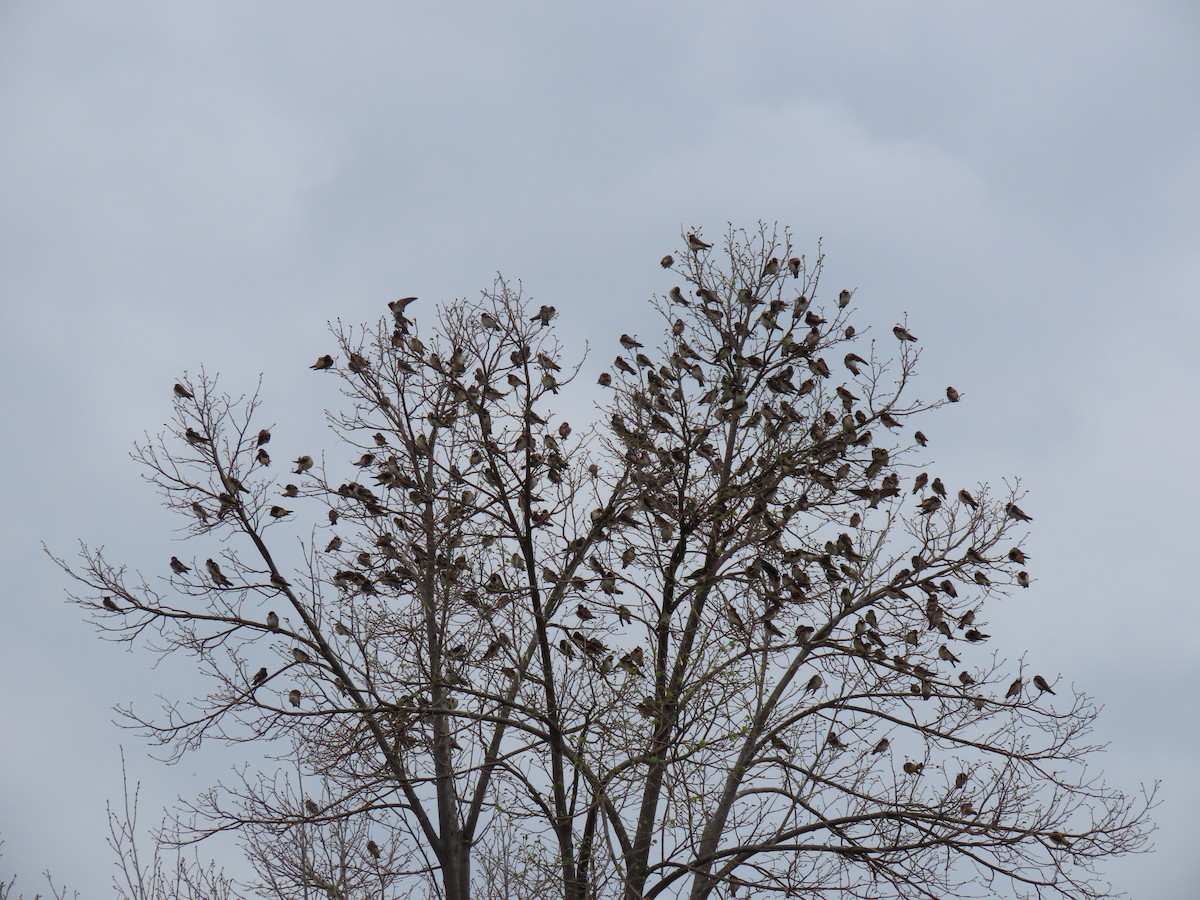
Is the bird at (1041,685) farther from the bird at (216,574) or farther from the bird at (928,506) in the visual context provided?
the bird at (216,574)

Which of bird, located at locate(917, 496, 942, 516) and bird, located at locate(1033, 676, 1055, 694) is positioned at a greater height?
bird, located at locate(917, 496, 942, 516)

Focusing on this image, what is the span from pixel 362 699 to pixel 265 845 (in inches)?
122

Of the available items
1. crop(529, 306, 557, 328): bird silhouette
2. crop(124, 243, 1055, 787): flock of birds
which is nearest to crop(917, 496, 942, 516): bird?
crop(124, 243, 1055, 787): flock of birds

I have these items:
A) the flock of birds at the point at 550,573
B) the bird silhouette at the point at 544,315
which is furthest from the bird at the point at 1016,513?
the bird silhouette at the point at 544,315

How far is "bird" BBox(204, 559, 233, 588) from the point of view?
41.2 feet

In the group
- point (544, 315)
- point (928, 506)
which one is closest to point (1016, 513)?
point (928, 506)

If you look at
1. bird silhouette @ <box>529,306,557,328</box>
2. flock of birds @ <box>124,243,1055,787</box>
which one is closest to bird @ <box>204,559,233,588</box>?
flock of birds @ <box>124,243,1055,787</box>

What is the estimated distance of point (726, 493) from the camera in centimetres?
1282

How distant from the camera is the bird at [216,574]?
1255 centimetres

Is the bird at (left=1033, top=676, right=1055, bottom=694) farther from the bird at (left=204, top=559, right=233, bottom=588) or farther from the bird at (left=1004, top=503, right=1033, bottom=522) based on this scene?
the bird at (left=204, top=559, right=233, bottom=588)

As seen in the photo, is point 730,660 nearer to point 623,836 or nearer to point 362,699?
point 623,836

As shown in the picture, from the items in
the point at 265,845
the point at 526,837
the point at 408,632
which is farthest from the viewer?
the point at 265,845

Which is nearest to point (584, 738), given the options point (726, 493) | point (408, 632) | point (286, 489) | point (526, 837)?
point (526, 837)

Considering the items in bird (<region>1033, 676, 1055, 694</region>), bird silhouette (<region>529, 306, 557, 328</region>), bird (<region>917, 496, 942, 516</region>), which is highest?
bird silhouette (<region>529, 306, 557, 328</region>)
